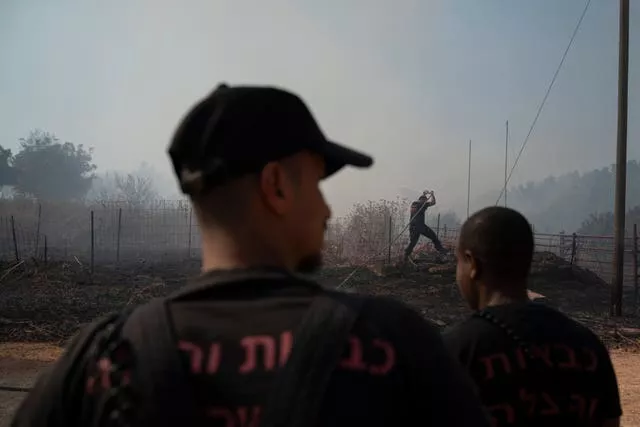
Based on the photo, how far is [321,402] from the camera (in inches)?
38.5

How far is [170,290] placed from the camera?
13039 millimetres

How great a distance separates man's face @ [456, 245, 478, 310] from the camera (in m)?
2.24

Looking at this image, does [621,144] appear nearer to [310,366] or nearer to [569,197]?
→ [310,366]

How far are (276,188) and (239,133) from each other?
Result: 5.1 inches

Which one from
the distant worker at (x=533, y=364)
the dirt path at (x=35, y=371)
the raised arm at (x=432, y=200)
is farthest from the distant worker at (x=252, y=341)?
the raised arm at (x=432, y=200)

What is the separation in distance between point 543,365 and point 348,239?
60.6 feet

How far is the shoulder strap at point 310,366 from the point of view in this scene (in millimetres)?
967

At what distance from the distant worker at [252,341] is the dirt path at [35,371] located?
4.80 metres

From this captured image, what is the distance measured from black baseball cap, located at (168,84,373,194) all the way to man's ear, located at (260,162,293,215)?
17 mm

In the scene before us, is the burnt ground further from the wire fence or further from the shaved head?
the shaved head

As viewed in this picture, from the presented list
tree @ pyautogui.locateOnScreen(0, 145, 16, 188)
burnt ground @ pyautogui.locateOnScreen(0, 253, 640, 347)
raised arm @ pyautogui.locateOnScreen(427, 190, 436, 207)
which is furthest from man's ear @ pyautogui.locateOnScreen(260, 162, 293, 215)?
tree @ pyautogui.locateOnScreen(0, 145, 16, 188)

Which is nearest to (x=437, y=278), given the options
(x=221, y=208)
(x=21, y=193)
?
(x=221, y=208)

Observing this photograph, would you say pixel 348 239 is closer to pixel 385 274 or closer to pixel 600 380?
pixel 385 274

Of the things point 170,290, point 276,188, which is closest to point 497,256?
point 276,188
